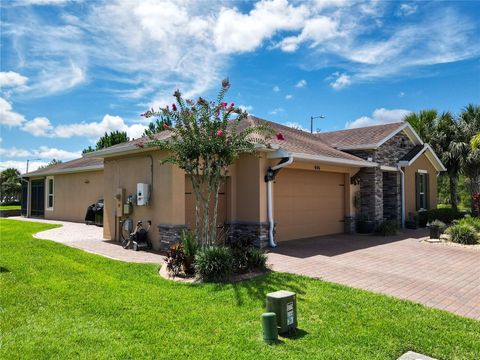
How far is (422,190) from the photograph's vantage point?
19812mm

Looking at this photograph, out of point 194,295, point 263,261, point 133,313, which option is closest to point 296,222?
point 263,261

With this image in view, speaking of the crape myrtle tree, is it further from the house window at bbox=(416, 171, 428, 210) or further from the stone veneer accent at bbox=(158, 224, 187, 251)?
the house window at bbox=(416, 171, 428, 210)

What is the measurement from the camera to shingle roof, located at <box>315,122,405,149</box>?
655 inches

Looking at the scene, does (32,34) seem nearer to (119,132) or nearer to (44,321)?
(44,321)

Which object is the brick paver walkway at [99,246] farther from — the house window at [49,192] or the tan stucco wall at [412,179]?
the tan stucco wall at [412,179]

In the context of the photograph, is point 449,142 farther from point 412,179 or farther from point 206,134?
point 206,134

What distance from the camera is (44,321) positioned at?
505cm

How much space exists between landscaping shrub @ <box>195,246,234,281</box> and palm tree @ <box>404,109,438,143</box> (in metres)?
19.6

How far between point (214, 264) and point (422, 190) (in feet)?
54.0

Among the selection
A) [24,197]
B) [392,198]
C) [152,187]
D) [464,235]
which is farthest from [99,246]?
[24,197]

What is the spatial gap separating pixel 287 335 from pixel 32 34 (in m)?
9.95

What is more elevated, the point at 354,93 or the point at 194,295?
the point at 354,93

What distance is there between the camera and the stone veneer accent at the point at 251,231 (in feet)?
36.7

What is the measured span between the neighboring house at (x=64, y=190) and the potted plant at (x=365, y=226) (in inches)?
500
